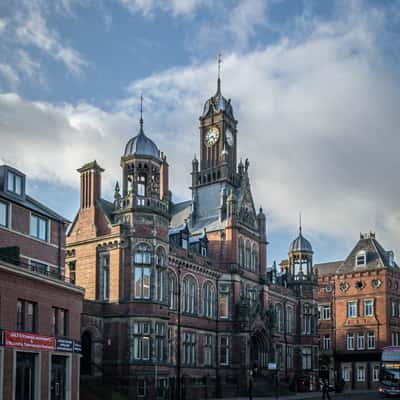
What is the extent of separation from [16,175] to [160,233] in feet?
43.8

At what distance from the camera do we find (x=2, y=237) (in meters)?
39.6

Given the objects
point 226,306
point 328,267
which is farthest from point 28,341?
point 328,267

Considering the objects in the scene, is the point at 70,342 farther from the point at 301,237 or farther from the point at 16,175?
the point at 301,237

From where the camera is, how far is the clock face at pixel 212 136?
74562mm

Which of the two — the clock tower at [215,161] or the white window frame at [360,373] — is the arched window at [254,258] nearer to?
the clock tower at [215,161]

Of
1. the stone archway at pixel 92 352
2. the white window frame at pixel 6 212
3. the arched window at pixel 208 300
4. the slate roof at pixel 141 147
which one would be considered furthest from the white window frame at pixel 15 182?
the arched window at pixel 208 300

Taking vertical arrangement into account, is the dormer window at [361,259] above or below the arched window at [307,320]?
above

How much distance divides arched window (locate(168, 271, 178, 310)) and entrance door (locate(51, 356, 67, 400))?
58.4 feet

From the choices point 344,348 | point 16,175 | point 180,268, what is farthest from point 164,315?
point 344,348

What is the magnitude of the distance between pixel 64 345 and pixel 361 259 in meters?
63.7

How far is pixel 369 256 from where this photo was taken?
94875mm

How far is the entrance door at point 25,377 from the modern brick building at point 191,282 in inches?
494

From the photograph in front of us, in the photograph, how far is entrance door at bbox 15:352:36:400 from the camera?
115 feet

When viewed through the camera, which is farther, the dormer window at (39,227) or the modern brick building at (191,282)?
the modern brick building at (191,282)
